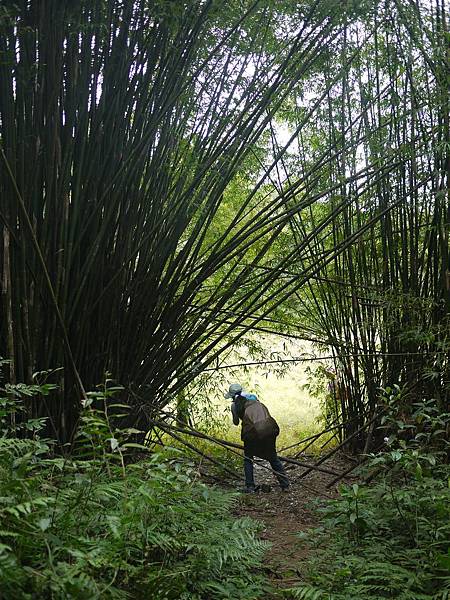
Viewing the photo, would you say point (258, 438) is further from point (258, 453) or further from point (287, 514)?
point (287, 514)

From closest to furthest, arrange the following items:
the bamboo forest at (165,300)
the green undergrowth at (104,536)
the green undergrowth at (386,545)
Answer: the green undergrowth at (104,536) → the bamboo forest at (165,300) → the green undergrowth at (386,545)

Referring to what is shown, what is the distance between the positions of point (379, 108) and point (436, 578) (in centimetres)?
326

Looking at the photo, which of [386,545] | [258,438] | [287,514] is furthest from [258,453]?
[386,545]

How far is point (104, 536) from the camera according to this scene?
5.66 feet

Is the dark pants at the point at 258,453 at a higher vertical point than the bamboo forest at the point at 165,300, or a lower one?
lower

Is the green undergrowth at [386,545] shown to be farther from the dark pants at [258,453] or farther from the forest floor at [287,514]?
the dark pants at [258,453]

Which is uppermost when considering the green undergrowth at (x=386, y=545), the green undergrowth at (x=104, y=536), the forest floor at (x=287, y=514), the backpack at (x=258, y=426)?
the green undergrowth at (x=104, y=536)

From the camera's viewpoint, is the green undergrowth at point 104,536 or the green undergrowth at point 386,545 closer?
the green undergrowth at point 104,536

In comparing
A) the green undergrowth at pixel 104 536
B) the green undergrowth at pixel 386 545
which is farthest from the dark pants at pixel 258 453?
the green undergrowth at pixel 104 536

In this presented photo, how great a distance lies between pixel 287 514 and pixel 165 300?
152 cm

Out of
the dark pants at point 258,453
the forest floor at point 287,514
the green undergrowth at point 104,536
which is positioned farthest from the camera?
the dark pants at point 258,453

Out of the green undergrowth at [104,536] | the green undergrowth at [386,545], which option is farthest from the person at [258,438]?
the green undergrowth at [104,536]

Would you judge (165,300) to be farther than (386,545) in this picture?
Yes

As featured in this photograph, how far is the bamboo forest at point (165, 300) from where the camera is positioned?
1.83 m
